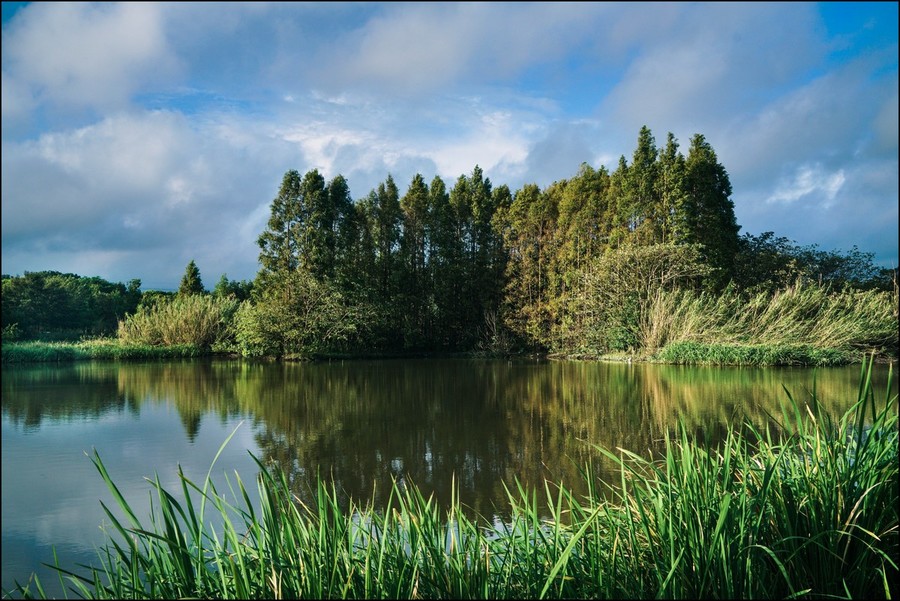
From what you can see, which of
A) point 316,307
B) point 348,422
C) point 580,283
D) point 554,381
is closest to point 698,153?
point 580,283

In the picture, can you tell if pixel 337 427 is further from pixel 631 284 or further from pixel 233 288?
pixel 233 288

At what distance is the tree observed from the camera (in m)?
22.2

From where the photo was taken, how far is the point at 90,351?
1670 centimetres

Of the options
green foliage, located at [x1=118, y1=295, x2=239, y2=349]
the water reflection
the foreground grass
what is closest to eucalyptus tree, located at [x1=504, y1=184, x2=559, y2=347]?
the water reflection

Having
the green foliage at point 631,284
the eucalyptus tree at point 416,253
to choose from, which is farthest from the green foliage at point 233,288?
the green foliage at point 631,284

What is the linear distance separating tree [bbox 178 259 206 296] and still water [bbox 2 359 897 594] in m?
9.44

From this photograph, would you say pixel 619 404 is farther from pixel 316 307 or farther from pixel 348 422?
pixel 316 307

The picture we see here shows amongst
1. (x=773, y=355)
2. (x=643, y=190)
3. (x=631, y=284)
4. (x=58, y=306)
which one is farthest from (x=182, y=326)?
(x=773, y=355)

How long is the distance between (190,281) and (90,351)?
593 centimetres

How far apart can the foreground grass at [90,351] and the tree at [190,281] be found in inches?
156

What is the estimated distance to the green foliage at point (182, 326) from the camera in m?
18.2

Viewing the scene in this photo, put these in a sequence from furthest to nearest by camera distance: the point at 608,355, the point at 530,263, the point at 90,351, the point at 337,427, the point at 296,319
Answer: the point at 530,263
the point at 296,319
the point at 608,355
the point at 90,351
the point at 337,427

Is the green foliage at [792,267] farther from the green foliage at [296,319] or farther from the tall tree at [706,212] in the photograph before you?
the green foliage at [296,319]

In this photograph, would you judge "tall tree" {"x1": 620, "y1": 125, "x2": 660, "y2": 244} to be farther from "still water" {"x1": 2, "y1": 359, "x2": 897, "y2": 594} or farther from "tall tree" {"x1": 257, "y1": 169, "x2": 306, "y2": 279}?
"tall tree" {"x1": 257, "y1": 169, "x2": 306, "y2": 279}
